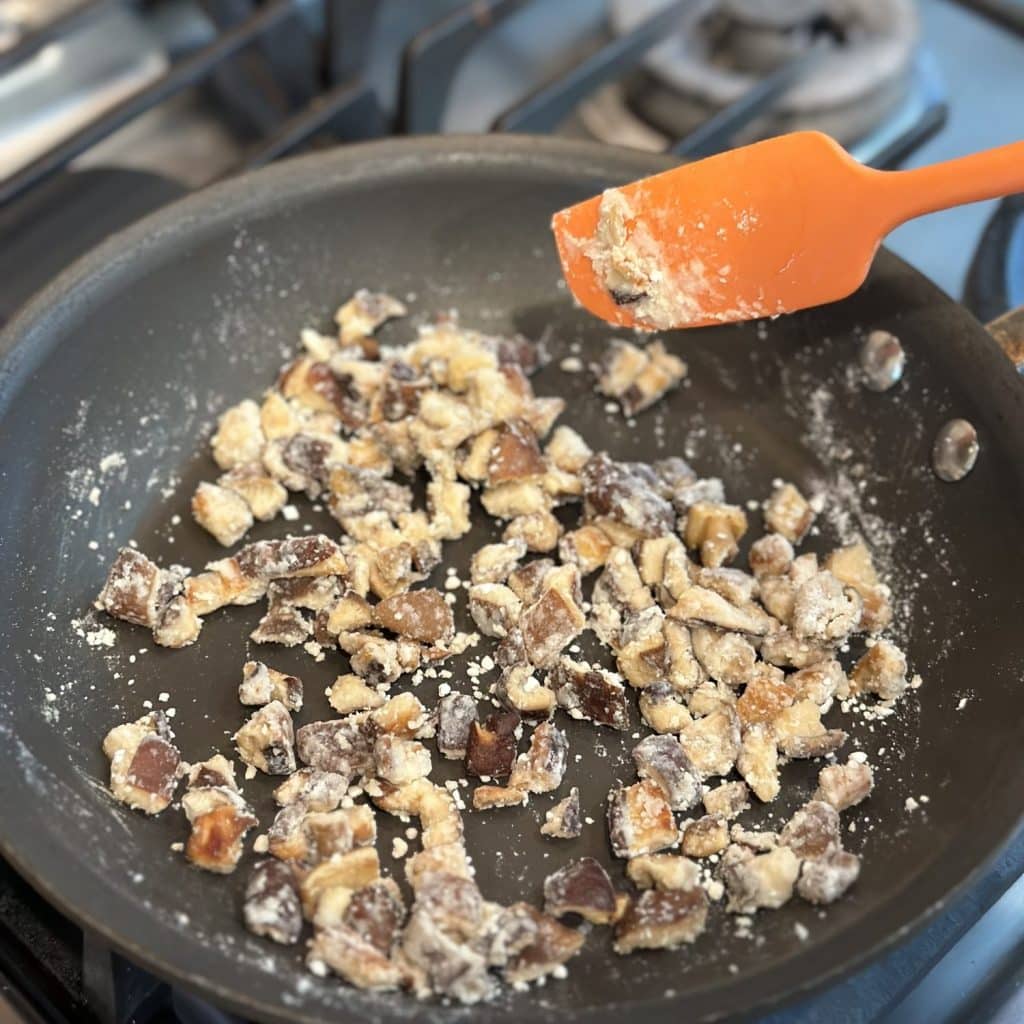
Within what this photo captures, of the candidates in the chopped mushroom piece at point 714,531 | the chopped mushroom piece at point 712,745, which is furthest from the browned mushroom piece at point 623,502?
the chopped mushroom piece at point 712,745

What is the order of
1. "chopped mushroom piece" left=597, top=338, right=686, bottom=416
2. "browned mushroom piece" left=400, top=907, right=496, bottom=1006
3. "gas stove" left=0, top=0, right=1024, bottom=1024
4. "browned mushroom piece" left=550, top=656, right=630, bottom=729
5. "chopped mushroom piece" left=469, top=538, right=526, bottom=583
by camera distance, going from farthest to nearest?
"gas stove" left=0, top=0, right=1024, bottom=1024, "chopped mushroom piece" left=597, top=338, right=686, bottom=416, "chopped mushroom piece" left=469, top=538, right=526, bottom=583, "browned mushroom piece" left=550, top=656, right=630, bottom=729, "browned mushroom piece" left=400, top=907, right=496, bottom=1006

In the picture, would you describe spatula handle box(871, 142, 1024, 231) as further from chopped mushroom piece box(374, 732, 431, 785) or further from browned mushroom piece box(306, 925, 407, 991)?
browned mushroom piece box(306, 925, 407, 991)

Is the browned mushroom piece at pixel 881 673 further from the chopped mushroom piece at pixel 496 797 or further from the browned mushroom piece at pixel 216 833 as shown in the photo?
the browned mushroom piece at pixel 216 833

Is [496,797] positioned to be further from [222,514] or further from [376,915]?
[222,514]

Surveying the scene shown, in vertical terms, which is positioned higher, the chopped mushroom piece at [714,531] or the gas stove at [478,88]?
the gas stove at [478,88]

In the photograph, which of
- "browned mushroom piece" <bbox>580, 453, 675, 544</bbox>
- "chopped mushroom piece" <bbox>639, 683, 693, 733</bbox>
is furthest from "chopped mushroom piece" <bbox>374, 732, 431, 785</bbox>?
"browned mushroom piece" <bbox>580, 453, 675, 544</bbox>
